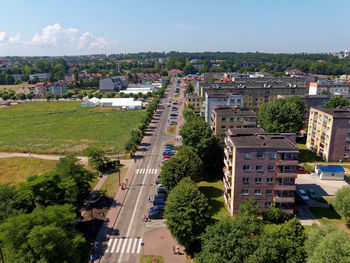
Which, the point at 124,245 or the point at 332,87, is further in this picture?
the point at 332,87

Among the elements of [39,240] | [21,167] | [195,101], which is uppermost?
[195,101]

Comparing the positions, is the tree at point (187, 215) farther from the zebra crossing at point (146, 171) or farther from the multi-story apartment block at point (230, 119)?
the multi-story apartment block at point (230, 119)

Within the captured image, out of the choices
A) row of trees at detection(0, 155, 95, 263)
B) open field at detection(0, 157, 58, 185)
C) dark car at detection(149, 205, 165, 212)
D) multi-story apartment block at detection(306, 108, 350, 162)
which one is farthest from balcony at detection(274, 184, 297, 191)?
open field at detection(0, 157, 58, 185)

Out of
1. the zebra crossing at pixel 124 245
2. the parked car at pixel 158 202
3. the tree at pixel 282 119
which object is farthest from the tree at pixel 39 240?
the tree at pixel 282 119

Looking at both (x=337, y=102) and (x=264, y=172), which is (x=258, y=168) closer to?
(x=264, y=172)

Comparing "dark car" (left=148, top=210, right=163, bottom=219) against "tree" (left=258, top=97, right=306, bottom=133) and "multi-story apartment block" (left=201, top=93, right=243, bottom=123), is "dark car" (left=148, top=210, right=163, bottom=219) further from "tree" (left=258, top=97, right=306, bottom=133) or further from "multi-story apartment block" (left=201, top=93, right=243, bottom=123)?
"multi-story apartment block" (left=201, top=93, right=243, bottom=123)

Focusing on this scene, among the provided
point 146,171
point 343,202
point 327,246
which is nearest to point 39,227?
point 327,246
